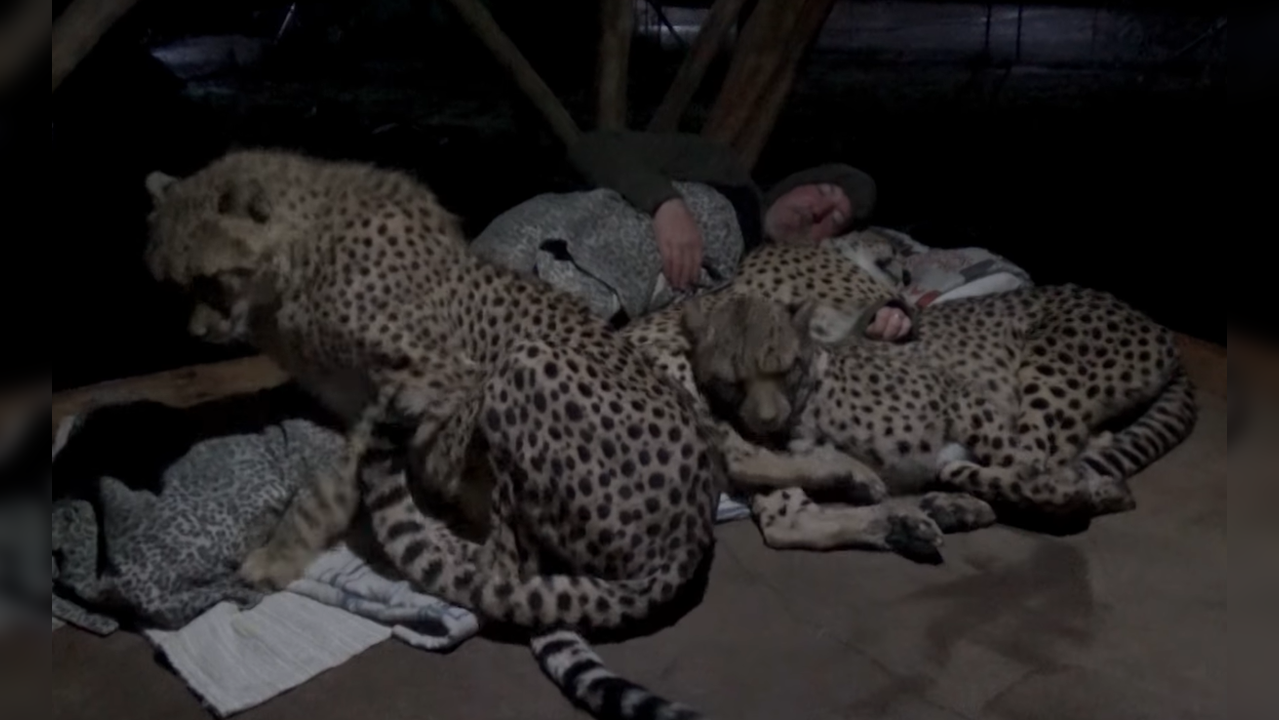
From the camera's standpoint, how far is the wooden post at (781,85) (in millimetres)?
4543

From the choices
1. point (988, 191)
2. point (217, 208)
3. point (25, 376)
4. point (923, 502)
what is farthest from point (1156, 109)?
point (25, 376)

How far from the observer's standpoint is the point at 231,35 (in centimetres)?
481

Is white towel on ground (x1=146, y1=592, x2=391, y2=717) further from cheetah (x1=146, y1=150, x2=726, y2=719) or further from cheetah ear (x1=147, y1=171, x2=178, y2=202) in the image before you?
cheetah ear (x1=147, y1=171, x2=178, y2=202)

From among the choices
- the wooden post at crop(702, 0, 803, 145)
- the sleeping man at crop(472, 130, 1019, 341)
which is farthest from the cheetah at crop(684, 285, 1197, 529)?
the wooden post at crop(702, 0, 803, 145)

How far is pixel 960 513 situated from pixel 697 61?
7.21 ft

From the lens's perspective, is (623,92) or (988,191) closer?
(623,92)

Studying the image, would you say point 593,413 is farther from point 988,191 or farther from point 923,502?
point 988,191

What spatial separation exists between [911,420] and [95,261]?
7.42ft

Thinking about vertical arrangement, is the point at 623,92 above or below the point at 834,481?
above

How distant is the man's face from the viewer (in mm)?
4379

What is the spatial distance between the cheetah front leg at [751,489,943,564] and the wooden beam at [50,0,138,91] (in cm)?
195

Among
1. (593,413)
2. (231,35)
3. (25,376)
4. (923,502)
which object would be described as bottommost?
(923,502)

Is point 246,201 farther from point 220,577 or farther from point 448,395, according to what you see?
point 220,577

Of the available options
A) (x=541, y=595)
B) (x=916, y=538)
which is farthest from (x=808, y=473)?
(x=541, y=595)
